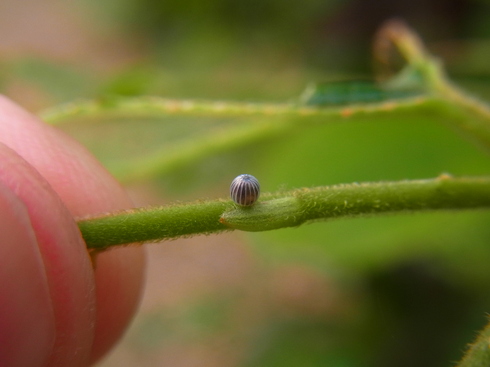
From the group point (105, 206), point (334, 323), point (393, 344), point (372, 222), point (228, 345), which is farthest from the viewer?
point (228, 345)

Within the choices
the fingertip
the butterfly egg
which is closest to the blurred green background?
the butterfly egg

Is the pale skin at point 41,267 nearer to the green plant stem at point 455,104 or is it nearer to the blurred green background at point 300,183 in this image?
the blurred green background at point 300,183

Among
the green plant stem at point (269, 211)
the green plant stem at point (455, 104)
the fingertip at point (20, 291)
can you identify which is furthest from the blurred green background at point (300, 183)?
the fingertip at point (20, 291)

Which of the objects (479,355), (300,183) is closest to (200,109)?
(300,183)

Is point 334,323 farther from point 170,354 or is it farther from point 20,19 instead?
point 20,19

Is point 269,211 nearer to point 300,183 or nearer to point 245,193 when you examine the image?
point 245,193

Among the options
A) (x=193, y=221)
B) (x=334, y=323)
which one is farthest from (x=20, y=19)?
(x=193, y=221)

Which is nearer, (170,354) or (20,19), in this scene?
(170,354)

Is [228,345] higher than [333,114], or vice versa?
[333,114]

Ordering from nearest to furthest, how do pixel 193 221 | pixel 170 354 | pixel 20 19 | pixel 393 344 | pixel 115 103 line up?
pixel 193 221 → pixel 115 103 → pixel 393 344 → pixel 170 354 → pixel 20 19
